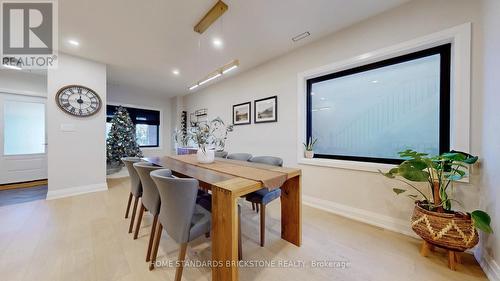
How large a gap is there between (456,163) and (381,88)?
3.97 ft

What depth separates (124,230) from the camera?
2.14 m

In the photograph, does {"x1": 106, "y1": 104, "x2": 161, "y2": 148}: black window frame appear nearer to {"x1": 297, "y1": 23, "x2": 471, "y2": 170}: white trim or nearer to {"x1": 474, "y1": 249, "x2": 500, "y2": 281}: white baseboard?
{"x1": 297, "y1": 23, "x2": 471, "y2": 170}: white trim

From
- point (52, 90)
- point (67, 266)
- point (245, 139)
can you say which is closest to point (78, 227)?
point (67, 266)

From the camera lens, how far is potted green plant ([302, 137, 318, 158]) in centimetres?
299

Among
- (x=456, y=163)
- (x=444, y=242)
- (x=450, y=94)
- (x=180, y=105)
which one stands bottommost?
(x=444, y=242)

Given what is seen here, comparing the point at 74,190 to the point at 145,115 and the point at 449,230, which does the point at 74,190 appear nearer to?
the point at 145,115

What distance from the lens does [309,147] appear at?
3020mm

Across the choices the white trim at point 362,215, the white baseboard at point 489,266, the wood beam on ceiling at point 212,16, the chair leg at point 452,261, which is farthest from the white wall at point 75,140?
the white baseboard at point 489,266

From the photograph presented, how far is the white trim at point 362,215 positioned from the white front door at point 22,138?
244 inches

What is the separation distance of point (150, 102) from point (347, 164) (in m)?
6.15

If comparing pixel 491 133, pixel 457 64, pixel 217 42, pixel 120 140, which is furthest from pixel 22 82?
pixel 491 133

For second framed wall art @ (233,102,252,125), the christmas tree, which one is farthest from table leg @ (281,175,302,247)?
the christmas tree

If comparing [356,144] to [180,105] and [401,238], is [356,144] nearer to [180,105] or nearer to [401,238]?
A: [401,238]

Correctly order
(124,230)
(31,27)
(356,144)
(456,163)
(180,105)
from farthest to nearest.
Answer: (180,105)
(356,144)
(31,27)
(124,230)
(456,163)
